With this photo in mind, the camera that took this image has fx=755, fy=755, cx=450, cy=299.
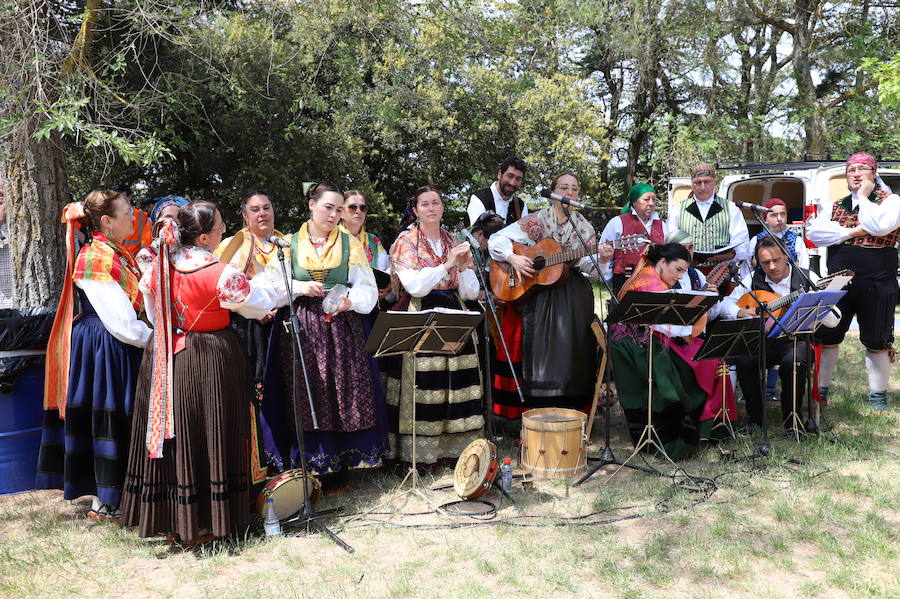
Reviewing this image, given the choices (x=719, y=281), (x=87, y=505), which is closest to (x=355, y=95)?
(x=719, y=281)

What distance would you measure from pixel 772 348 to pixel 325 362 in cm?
338

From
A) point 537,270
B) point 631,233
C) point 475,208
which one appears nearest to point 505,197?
point 475,208

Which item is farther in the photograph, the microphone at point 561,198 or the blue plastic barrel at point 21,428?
the microphone at point 561,198

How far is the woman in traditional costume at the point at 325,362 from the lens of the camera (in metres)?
4.28

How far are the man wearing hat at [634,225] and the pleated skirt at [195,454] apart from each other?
3.56m

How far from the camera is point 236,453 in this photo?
3.60 m

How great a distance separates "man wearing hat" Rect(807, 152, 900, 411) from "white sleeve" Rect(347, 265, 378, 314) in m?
3.55

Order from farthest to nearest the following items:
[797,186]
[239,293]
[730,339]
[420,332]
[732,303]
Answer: [797,186] < [732,303] < [730,339] < [420,332] < [239,293]

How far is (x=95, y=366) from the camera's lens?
3.93 metres

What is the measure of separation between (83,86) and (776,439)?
5419 millimetres

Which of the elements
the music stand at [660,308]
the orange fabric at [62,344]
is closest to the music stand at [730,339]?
the music stand at [660,308]

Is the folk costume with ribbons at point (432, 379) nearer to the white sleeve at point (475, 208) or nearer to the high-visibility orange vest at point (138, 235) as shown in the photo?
the white sleeve at point (475, 208)

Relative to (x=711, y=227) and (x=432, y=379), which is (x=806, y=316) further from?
(x=432, y=379)

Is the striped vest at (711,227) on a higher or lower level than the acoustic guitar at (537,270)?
higher
